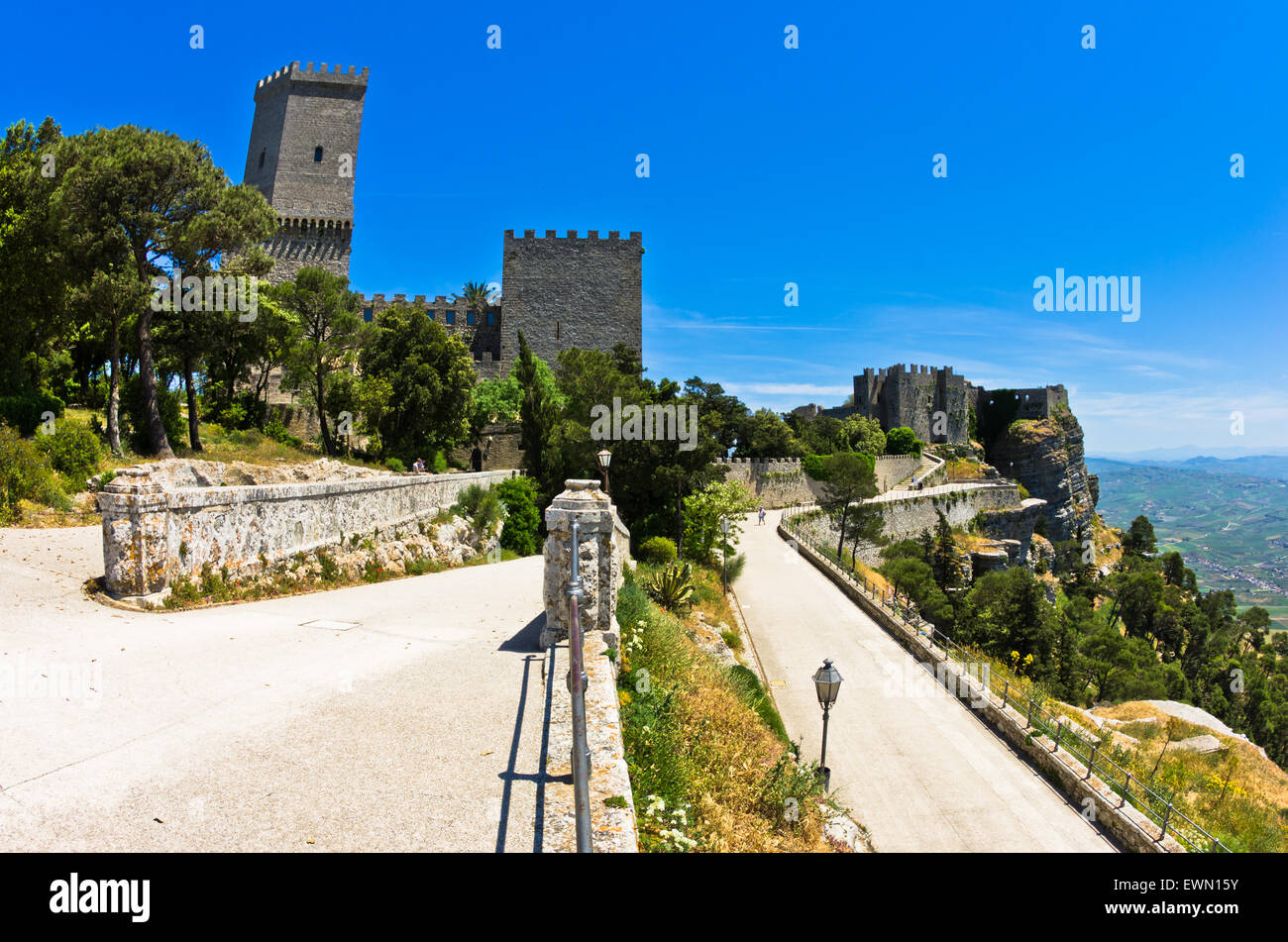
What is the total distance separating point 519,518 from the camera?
2312 cm

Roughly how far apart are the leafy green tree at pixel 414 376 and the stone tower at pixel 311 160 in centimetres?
1734

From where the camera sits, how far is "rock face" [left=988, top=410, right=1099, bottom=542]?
62.7m

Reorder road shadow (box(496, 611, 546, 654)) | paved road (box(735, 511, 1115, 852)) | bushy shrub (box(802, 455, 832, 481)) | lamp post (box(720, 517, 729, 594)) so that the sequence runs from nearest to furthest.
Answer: road shadow (box(496, 611, 546, 654)), paved road (box(735, 511, 1115, 852)), lamp post (box(720, 517, 729, 594)), bushy shrub (box(802, 455, 832, 481))

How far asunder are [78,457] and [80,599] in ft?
28.6

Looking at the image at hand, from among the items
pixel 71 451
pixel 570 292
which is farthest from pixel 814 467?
pixel 71 451

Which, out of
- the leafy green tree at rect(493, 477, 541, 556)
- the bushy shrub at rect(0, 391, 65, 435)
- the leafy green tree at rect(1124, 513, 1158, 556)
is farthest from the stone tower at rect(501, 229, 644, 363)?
the leafy green tree at rect(1124, 513, 1158, 556)

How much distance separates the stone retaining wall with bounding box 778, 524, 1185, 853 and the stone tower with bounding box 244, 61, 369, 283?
134ft

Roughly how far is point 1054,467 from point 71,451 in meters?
69.7

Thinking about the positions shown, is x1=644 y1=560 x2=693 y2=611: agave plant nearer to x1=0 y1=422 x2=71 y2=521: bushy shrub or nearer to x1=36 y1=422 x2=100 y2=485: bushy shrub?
x1=0 y1=422 x2=71 y2=521: bushy shrub

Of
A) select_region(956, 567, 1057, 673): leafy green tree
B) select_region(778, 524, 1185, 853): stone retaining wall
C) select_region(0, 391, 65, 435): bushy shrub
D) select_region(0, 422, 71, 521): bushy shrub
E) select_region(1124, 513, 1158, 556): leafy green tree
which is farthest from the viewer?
select_region(1124, 513, 1158, 556): leafy green tree

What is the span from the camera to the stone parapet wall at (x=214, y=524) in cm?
907

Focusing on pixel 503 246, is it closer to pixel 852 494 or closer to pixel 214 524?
pixel 852 494
